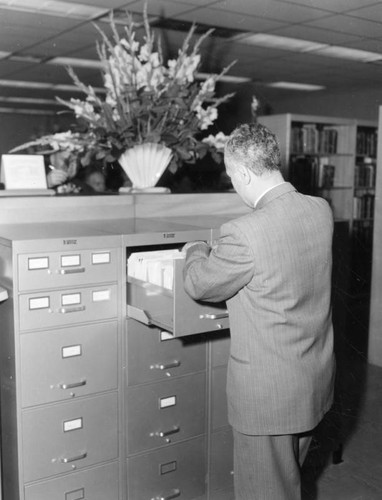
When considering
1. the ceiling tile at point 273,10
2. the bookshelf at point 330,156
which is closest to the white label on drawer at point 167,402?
the ceiling tile at point 273,10

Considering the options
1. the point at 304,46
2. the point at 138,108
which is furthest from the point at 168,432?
the point at 304,46

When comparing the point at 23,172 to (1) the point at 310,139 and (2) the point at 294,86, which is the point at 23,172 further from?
(2) the point at 294,86

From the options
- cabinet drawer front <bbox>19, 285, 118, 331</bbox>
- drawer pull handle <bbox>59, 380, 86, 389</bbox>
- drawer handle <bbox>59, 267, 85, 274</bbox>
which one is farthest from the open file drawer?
drawer pull handle <bbox>59, 380, 86, 389</bbox>

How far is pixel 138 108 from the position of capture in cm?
280

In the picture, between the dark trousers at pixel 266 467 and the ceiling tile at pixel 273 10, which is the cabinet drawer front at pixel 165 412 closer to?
the dark trousers at pixel 266 467

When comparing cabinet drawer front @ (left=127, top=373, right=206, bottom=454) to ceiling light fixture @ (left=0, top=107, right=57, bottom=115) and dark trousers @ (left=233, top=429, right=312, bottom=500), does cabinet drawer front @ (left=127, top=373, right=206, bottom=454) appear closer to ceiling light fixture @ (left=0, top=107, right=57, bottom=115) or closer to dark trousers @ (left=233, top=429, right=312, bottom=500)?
dark trousers @ (left=233, top=429, right=312, bottom=500)

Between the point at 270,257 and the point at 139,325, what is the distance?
0.87 m

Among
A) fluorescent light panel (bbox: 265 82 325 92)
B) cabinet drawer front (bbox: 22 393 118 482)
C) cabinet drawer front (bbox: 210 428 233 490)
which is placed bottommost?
cabinet drawer front (bbox: 210 428 233 490)

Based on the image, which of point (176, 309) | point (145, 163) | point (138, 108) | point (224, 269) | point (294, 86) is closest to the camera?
point (224, 269)

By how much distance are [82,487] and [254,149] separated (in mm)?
1477

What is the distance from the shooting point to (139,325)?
2.36 meters

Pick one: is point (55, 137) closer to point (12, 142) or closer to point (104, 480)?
point (104, 480)

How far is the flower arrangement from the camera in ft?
9.25

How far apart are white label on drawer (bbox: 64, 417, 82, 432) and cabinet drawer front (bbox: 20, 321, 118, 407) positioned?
10 cm
